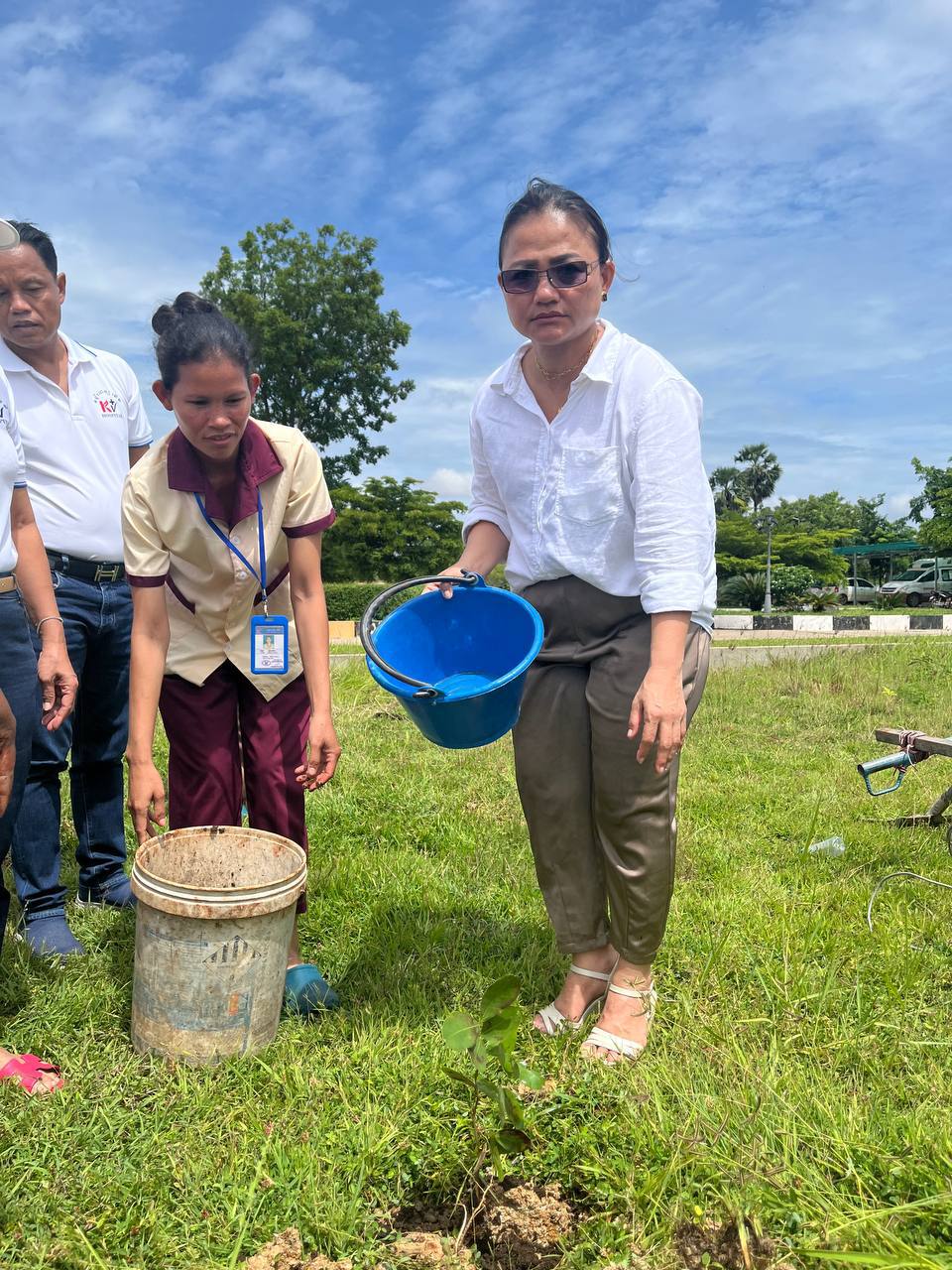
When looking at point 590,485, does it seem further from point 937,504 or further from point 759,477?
point 759,477

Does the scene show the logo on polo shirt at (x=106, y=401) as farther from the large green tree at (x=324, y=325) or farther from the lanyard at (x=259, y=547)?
the large green tree at (x=324, y=325)

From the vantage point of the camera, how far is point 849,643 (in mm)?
13094

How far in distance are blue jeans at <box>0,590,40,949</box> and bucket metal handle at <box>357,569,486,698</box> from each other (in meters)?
0.83

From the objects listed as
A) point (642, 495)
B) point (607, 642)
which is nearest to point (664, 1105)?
point (607, 642)

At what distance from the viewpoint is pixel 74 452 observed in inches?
122

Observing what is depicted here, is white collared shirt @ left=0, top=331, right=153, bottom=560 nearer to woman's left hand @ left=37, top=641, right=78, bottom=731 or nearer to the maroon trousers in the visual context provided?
woman's left hand @ left=37, top=641, right=78, bottom=731

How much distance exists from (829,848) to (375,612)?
2647mm

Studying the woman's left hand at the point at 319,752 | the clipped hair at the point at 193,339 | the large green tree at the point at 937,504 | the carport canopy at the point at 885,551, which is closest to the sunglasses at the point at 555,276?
the clipped hair at the point at 193,339

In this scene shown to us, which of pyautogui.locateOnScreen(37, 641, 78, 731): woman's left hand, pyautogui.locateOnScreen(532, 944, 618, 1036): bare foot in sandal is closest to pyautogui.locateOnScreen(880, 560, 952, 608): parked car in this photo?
pyautogui.locateOnScreen(532, 944, 618, 1036): bare foot in sandal

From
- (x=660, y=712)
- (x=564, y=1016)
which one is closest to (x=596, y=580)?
(x=660, y=712)

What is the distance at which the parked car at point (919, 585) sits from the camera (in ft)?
124

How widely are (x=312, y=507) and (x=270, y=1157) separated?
157cm

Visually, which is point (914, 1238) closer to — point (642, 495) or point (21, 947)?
point (642, 495)

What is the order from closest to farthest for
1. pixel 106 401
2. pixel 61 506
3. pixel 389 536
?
1. pixel 61 506
2. pixel 106 401
3. pixel 389 536
